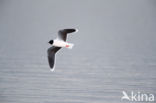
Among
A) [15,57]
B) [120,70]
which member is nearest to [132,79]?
[120,70]

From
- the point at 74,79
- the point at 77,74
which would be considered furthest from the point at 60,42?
the point at 77,74

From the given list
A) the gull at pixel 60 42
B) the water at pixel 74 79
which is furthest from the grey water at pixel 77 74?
the gull at pixel 60 42

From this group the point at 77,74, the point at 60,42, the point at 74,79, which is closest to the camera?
the point at 60,42

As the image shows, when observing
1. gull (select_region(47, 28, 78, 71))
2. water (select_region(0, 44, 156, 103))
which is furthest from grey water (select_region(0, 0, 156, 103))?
gull (select_region(47, 28, 78, 71))

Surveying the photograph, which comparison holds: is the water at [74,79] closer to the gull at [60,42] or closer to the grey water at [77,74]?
the grey water at [77,74]

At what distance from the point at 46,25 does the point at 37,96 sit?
39.6ft

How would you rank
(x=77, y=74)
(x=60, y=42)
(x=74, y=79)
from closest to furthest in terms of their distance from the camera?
(x=60, y=42)
(x=74, y=79)
(x=77, y=74)

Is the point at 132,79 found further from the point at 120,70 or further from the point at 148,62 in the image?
the point at 148,62

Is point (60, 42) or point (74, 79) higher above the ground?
point (60, 42)

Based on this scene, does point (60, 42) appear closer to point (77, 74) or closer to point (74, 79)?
point (74, 79)

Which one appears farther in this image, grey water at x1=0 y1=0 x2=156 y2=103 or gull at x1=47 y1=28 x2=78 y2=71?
grey water at x1=0 y1=0 x2=156 y2=103

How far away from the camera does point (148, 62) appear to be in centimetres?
740

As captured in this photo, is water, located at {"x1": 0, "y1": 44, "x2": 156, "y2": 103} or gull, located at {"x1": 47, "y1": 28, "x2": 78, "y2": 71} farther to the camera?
water, located at {"x1": 0, "y1": 44, "x2": 156, "y2": 103}

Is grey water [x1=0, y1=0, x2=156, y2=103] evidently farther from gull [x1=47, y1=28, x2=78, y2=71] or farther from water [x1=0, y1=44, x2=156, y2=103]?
gull [x1=47, y1=28, x2=78, y2=71]
